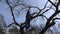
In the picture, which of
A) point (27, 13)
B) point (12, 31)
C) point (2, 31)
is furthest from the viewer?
point (2, 31)

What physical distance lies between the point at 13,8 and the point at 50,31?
358 cm

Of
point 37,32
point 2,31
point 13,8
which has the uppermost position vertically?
point 13,8

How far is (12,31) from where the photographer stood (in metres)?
20.8

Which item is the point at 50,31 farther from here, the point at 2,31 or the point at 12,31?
the point at 2,31

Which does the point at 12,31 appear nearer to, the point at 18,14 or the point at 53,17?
the point at 18,14

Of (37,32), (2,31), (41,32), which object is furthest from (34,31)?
(2,31)

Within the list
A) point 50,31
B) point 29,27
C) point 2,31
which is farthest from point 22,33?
point 2,31

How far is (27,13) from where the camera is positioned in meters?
19.3

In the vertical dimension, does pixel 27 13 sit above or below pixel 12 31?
above

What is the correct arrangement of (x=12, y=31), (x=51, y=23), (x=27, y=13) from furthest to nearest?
(x=12, y=31)
(x=27, y=13)
(x=51, y=23)

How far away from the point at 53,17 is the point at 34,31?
7.69 feet

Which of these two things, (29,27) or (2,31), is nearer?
(29,27)

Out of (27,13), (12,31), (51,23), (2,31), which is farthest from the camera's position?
(2,31)

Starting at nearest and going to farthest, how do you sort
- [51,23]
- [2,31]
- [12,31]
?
1. [51,23]
2. [12,31]
3. [2,31]
